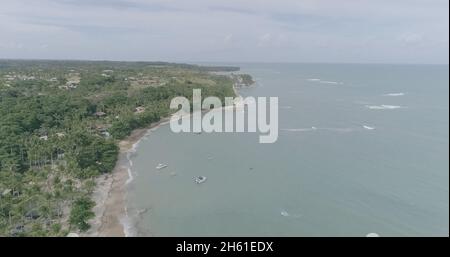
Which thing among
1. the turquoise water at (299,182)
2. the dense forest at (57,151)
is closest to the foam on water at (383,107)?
the turquoise water at (299,182)

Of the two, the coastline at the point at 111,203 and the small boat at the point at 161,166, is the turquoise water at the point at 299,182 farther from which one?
the coastline at the point at 111,203

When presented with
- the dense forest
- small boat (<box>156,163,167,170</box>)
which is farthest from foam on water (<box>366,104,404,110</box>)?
small boat (<box>156,163,167,170</box>)

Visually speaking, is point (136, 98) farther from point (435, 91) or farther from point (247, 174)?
point (435, 91)

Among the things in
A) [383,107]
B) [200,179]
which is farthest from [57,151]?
[383,107]

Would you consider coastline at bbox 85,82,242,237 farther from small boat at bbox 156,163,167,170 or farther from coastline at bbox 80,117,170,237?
small boat at bbox 156,163,167,170

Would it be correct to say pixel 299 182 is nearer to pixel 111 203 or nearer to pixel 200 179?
pixel 200 179
